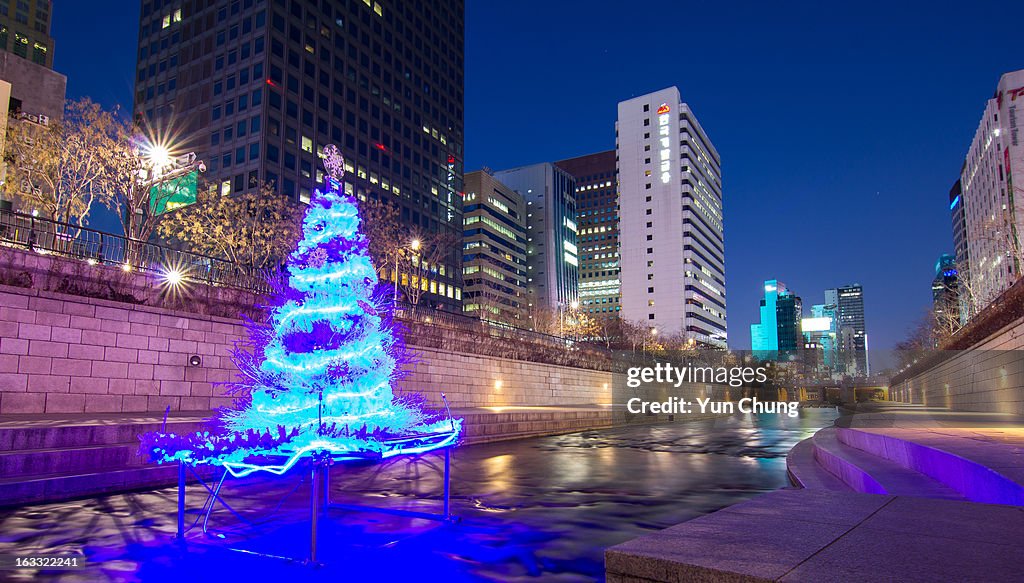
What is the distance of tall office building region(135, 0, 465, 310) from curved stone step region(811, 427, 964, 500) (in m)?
67.9

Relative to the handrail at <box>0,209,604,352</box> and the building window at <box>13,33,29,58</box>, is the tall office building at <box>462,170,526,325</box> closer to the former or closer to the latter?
the building window at <box>13,33,29,58</box>

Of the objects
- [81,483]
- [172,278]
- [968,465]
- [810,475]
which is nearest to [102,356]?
[172,278]

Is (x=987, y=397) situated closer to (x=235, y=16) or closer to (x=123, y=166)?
(x=123, y=166)

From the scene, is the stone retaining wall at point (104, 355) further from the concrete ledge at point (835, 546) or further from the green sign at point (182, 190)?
the concrete ledge at point (835, 546)

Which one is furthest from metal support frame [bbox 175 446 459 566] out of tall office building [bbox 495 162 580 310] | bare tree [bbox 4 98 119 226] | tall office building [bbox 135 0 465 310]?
tall office building [bbox 495 162 580 310]

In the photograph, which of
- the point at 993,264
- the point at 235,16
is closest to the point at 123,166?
the point at 235,16

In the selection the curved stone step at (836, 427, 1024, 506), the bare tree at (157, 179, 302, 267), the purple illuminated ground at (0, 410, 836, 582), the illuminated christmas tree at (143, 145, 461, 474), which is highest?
the bare tree at (157, 179, 302, 267)

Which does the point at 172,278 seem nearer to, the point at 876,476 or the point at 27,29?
the point at 876,476

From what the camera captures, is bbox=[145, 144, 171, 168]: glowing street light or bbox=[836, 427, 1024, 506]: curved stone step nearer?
bbox=[836, 427, 1024, 506]: curved stone step

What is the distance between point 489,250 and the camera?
15000 cm

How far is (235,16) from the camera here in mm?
86312

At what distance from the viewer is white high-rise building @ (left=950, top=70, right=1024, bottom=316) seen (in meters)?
82.2

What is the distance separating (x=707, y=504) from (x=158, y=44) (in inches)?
4371

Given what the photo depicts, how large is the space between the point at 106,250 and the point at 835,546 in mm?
24342
